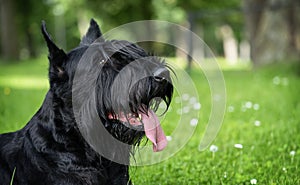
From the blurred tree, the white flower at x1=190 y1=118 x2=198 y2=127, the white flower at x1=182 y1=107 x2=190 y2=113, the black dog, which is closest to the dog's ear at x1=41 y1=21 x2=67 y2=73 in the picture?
the black dog

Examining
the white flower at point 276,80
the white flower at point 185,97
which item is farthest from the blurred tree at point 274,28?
the white flower at point 185,97

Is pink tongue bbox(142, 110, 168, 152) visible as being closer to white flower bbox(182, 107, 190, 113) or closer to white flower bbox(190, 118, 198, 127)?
white flower bbox(190, 118, 198, 127)

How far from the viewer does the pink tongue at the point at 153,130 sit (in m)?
2.87

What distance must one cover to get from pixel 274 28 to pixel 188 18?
105 inches

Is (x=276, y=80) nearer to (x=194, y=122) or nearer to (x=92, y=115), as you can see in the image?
(x=194, y=122)

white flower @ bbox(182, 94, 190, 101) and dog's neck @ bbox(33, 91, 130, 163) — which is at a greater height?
white flower @ bbox(182, 94, 190, 101)

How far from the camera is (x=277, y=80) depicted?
10227 millimetres

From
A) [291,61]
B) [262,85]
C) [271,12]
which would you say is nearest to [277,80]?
[262,85]

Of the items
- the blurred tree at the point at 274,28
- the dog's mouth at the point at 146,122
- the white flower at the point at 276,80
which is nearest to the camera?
the dog's mouth at the point at 146,122

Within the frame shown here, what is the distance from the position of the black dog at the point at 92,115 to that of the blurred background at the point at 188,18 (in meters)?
0.71

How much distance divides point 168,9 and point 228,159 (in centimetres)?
2786

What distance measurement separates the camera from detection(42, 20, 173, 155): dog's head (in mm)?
2764

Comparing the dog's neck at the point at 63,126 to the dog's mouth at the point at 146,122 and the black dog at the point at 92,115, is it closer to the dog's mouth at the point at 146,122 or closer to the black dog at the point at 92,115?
the black dog at the point at 92,115

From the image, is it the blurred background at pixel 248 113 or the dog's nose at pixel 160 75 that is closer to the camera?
the dog's nose at pixel 160 75
